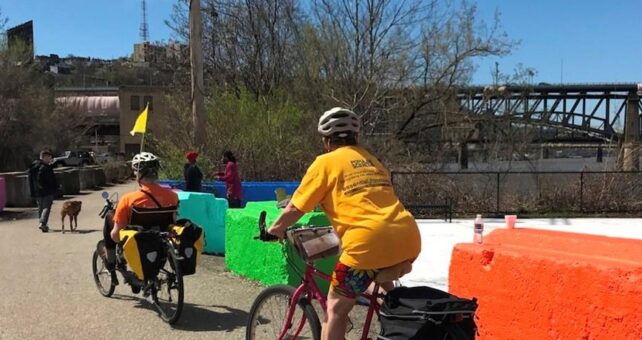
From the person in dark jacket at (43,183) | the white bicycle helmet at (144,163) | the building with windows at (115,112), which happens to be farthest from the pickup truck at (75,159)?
the white bicycle helmet at (144,163)

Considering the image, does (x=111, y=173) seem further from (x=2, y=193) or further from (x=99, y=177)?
(x=2, y=193)

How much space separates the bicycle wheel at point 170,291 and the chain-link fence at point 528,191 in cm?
1199

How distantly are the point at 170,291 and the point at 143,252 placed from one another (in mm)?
535

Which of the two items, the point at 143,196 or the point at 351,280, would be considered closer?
the point at 351,280

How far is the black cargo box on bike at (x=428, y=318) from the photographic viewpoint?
3.18 meters

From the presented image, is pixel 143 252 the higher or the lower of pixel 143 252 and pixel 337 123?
the lower

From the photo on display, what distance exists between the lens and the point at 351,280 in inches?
141

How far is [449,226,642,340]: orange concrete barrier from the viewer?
12.4 feet

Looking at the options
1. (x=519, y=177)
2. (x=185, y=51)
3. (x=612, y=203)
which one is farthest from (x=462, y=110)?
(x=185, y=51)

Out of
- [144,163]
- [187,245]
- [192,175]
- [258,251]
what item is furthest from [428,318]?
[192,175]

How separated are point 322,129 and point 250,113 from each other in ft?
47.4

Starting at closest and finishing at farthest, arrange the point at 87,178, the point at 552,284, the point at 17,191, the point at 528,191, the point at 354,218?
the point at 354,218 < the point at 552,284 < the point at 17,191 < the point at 528,191 < the point at 87,178

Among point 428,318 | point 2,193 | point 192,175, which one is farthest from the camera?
point 2,193

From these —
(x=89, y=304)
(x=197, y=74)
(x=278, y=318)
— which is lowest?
(x=89, y=304)
